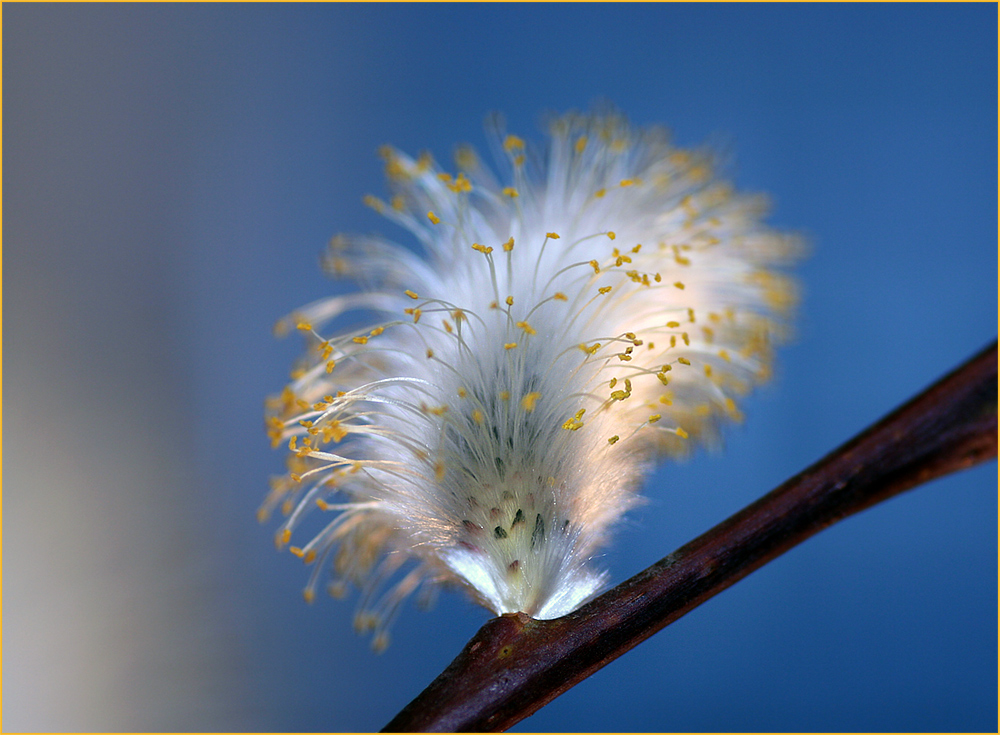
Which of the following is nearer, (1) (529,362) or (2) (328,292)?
(1) (529,362)

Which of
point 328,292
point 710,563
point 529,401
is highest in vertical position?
point 328,292

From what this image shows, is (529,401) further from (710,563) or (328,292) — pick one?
(328,292)

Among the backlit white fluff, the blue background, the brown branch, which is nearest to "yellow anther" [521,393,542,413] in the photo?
the backlit white fluff

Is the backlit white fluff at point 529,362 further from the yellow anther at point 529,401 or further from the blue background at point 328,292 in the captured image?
the blue background at point 328,292

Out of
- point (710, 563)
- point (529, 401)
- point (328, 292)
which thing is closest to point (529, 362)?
point (529, 401)

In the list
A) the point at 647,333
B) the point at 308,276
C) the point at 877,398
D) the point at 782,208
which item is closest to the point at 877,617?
the point at 877,398

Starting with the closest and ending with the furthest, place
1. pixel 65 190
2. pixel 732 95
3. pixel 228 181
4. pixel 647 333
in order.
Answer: pixel 647 333 < pixel 65 190 < pixel 228 181 < pixel 732 95

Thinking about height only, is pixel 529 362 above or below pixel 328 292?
below

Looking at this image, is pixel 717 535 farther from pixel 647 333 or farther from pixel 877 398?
pixel 877 398
